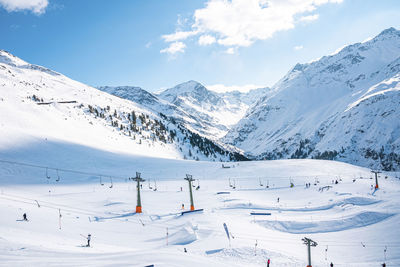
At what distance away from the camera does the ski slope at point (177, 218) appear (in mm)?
24578

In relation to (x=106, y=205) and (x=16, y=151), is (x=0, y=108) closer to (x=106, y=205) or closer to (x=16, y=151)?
(x=16, y=151)

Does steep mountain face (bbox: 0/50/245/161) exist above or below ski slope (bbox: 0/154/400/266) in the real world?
above

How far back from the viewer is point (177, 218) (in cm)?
A: 4222

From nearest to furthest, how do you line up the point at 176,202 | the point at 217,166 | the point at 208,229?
the point at 208,229
the point at 176,202
the point at 217,166

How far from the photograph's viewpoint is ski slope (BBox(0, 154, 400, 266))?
80.6 feet

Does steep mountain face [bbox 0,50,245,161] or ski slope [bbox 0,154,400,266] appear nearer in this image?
ski slope [bbox 0,154,400,266]

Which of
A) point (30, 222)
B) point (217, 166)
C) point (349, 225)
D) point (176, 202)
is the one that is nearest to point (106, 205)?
point (176, 202)

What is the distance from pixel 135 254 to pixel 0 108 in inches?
4745

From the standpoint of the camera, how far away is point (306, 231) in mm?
41562

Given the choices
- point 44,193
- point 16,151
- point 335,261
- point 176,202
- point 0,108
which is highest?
point 0,108

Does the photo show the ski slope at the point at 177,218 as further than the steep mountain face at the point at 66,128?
No

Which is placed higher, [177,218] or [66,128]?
[66,128]

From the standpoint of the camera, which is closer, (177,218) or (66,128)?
(177,218)

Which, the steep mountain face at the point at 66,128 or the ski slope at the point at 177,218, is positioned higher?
the steep mountain face at the point at 66,128
